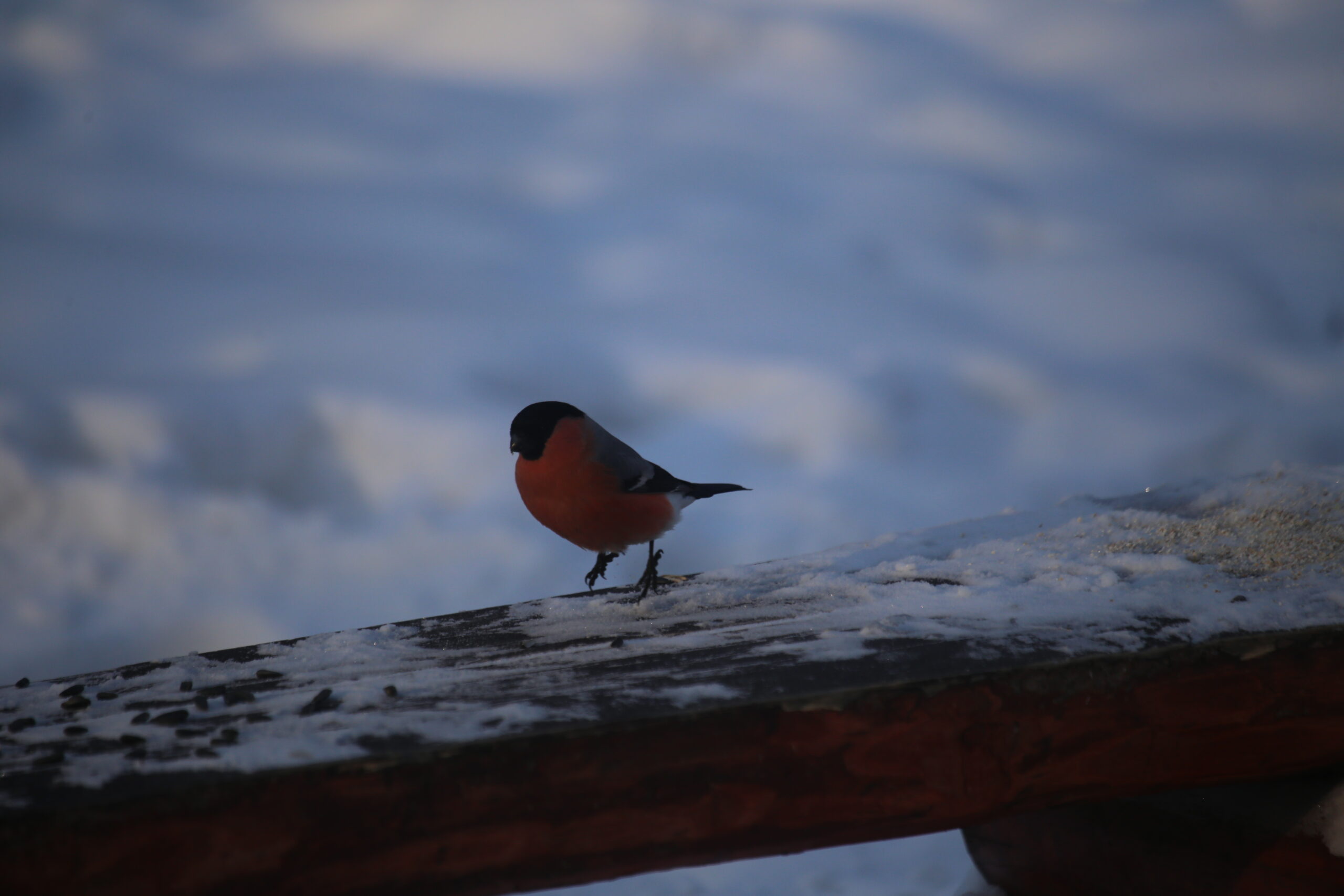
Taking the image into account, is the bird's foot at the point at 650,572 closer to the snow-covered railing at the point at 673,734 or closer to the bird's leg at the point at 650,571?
the bird's leg at the point at 650,571

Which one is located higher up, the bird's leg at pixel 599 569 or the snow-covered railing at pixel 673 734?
the bird's leg at pixel 599 569

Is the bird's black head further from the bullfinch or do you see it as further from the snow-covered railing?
the snow-covered railing

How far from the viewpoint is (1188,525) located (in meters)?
2.87

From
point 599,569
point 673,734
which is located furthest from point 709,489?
point 673,734

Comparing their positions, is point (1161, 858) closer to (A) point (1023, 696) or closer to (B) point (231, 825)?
(A) point (1023, 696)

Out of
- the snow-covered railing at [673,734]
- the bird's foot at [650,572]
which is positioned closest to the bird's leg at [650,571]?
the bird's foot at [650,572]

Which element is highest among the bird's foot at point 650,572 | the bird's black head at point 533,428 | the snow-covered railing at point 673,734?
the bird's black head at point 533,428

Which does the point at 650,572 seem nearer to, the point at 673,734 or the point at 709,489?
the point at 709,489

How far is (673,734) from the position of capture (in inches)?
58.0

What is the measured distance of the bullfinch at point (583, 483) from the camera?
9.47ft

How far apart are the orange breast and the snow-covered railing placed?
56 cm

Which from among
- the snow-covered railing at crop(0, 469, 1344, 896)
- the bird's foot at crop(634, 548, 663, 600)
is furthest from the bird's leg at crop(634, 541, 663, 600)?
the snow-covered railing at crop(0, 469, 1344, 896)

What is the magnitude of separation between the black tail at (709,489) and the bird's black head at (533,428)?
1.92ft

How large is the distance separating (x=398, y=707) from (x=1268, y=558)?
6.48ft
